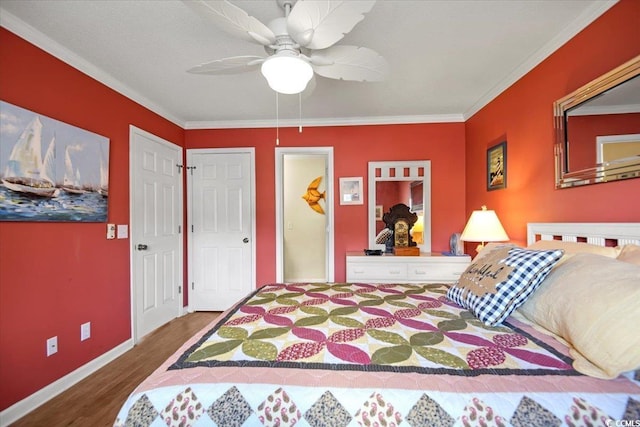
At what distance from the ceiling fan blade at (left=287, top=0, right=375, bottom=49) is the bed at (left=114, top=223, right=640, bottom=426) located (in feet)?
4.40

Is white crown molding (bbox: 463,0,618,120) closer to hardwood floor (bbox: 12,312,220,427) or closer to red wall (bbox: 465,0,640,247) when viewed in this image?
red wall (bbox: 465,0,640,247)

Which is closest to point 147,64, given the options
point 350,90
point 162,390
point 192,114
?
point 192,114

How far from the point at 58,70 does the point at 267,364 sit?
2496 mm

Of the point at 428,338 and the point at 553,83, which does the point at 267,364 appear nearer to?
the point at 428,338

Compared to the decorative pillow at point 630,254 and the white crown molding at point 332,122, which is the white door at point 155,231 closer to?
the white crown molding at point 332,122

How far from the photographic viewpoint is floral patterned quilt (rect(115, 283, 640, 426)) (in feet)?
2.60

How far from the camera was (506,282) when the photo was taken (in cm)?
127

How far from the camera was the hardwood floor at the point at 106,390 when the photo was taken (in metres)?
1.67

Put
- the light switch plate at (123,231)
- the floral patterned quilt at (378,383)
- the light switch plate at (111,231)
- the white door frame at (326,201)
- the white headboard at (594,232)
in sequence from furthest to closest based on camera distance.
Result: 1. the white door frame at (326,201)
2. the light switch plate at (123,231)
3. the light switch plate at (111,231)
4. the white headboard at (594,232)
5. the floral patterned quilt at (378,383)

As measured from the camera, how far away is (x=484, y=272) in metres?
1.42

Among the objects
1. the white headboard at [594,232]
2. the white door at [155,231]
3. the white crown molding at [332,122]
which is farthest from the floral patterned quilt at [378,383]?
the white crown molding at [332,122]

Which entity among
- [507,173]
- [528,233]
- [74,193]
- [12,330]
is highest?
[507,173]

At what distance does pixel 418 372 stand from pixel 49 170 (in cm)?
247

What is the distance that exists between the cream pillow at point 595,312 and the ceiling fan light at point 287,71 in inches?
58.2
